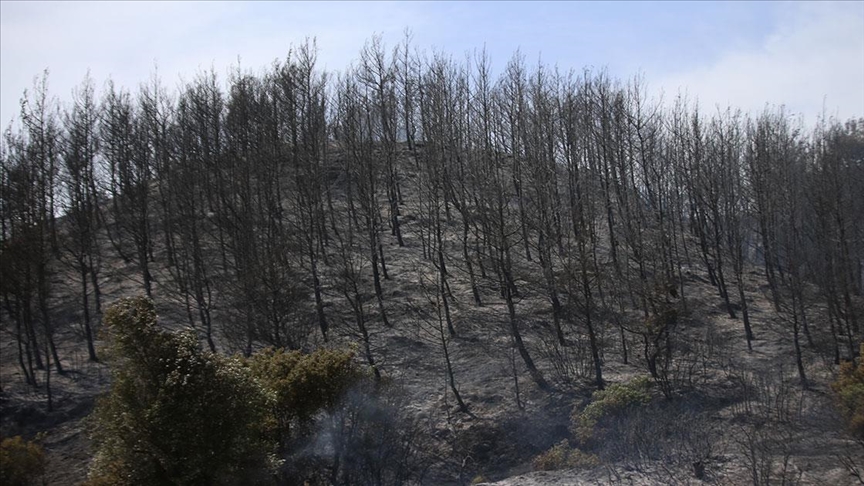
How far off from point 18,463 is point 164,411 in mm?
5435

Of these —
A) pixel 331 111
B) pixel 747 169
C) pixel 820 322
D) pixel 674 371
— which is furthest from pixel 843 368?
pixel 331 111

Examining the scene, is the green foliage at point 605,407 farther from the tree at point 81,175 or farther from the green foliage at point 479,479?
the tree at point 81,175

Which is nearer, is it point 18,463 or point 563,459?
point 18,463

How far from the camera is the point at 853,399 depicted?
45.7ft

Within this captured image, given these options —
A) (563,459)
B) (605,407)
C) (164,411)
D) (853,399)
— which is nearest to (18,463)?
(164,411)

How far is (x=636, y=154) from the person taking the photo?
3153 centimetres

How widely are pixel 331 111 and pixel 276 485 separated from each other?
2226 centimetres

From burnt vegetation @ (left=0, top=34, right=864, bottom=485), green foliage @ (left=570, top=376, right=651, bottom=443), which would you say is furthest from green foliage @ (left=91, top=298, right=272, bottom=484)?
green foliage @ (left=570, top=376, right=651, bottom=443)

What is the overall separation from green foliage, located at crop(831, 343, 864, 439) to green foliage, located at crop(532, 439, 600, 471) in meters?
4.56

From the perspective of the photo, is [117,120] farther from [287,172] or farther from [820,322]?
[820,322]

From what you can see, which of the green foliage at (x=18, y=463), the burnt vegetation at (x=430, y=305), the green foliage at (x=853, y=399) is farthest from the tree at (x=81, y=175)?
the green foliage at (x=853, y=399)

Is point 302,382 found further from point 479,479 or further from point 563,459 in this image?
point 563,459

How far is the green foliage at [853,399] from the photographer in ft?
44.8

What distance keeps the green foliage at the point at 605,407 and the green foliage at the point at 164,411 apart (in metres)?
7.89
